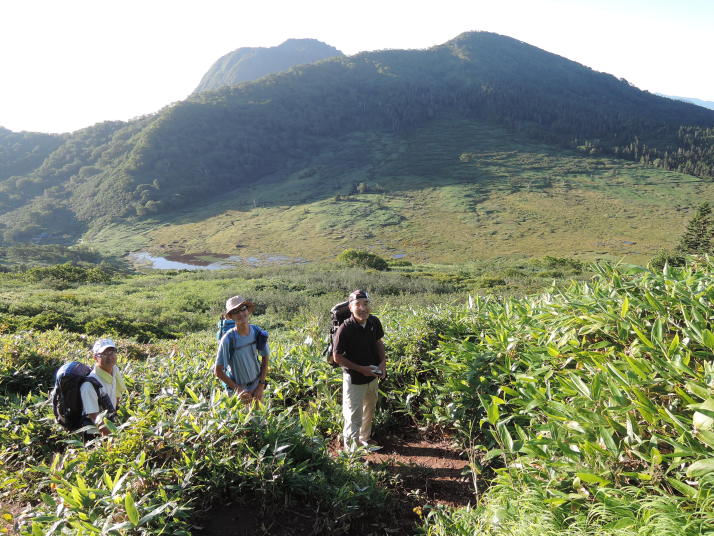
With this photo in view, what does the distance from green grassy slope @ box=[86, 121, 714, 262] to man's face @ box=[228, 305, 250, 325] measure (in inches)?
1855

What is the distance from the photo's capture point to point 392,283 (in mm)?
21250

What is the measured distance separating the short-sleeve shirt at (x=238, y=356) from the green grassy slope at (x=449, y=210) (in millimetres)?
47061

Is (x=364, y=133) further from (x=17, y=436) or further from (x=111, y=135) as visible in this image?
(x=17, y=436)

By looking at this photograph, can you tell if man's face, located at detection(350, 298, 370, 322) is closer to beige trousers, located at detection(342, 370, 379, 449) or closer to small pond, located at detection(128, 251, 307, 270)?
beige trousers, located at detection(342, 370, 379, 449)

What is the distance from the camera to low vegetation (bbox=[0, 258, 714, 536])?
5.96ft

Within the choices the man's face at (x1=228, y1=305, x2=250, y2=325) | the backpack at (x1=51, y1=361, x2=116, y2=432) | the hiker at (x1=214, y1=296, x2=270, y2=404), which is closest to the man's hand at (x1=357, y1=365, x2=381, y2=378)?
the hiker at (x1=214, y1=296, x2=270, y2=404)

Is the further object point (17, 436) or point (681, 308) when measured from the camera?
point (17, 436)

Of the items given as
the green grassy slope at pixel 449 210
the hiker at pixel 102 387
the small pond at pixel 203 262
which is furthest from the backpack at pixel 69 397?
the small pond at pixel 203 262

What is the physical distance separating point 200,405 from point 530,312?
293 centimetres

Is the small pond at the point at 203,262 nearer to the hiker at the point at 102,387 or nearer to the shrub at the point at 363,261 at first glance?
the shrub at the point at 363,261

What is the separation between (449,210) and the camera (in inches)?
2958

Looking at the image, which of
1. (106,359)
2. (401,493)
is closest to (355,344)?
(401,493)

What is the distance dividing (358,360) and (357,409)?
53cm

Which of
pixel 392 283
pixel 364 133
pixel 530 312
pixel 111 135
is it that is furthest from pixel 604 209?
pixel 111 135
